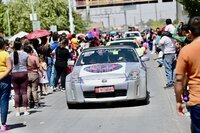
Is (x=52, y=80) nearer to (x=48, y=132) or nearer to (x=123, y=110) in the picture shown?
(x=123, y=110)

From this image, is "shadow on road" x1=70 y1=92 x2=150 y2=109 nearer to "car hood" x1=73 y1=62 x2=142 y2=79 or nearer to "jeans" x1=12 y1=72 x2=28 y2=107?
"car hood" x1=73 y1=62 x2=142 y2=79

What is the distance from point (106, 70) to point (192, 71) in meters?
6.75

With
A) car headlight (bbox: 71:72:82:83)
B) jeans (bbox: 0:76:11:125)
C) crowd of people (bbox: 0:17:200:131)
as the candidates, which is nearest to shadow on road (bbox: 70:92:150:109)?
car headlight (bbox: 71:72:82:83)

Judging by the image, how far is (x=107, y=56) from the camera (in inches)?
522

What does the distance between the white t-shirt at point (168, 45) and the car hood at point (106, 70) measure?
→ 7.90 ft

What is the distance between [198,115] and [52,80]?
1254 centimetres

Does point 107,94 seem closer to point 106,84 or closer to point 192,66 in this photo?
point 106,84

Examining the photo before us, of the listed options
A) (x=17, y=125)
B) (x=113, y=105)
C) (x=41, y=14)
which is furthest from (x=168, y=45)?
(x=41, y=14)

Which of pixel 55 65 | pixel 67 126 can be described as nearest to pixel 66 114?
pixel 67 126

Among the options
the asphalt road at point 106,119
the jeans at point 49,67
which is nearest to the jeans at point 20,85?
the asphalt road at point 106,119

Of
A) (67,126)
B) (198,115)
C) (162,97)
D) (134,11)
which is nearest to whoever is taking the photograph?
(198,115)

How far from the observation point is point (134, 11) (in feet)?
362

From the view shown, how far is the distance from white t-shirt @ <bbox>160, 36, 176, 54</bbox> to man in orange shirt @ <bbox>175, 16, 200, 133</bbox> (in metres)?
9.48

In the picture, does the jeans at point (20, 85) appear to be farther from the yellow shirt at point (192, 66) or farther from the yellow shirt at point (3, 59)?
the yellow shirt at point (192, 66)
